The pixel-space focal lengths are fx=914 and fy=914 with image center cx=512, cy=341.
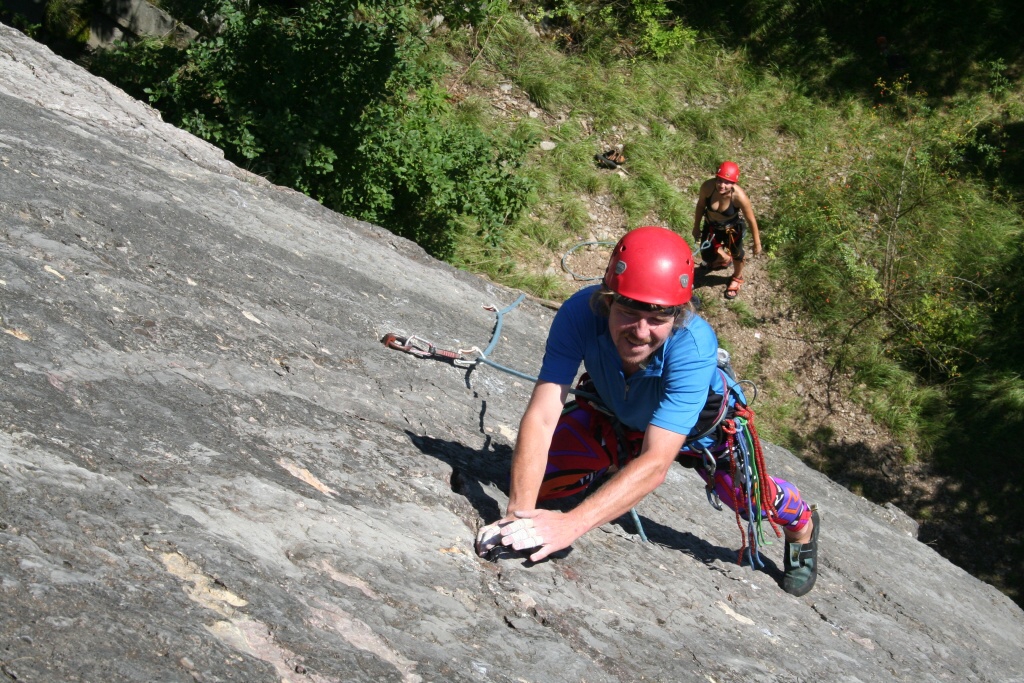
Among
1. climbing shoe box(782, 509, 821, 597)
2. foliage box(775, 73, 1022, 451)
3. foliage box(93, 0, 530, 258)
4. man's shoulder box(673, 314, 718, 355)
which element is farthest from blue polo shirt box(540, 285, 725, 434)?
foliage box(775, 73, 1022, 451)

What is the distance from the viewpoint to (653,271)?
7.95 ft

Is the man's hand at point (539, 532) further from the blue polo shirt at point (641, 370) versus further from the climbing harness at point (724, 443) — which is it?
the climbing harness at point (724, 443)

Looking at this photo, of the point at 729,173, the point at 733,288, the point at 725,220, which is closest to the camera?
the point at 729,173

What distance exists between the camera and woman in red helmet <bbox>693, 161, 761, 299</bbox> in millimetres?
7883

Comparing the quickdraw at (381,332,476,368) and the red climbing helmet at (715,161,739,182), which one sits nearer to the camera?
the quickdraw at (381,332,476,368)

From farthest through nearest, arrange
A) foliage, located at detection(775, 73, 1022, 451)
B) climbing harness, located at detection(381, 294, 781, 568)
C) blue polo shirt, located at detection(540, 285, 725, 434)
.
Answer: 1. foliage, located at detection(775, 73, 1022, 451)
2. climbing harness, located at detection(381, 294, 781, 568)
3. blue polo shirt, located at detection(540, 285, 725, 434)

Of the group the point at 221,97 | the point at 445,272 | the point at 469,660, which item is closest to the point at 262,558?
the point at 469,660

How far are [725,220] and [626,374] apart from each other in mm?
5759

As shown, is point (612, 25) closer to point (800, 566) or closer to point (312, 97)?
point (312, 97)

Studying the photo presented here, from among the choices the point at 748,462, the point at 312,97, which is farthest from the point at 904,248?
the point at 748,462

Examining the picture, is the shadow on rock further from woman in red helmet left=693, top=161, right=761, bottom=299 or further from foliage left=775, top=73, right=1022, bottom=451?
foliage left=775, top=73, right=1022, bottom=451

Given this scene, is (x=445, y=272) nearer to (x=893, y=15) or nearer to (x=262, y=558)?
(x=262, y=558)

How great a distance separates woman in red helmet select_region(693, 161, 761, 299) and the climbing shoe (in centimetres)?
487

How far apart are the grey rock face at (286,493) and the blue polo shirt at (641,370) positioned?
488 mm
